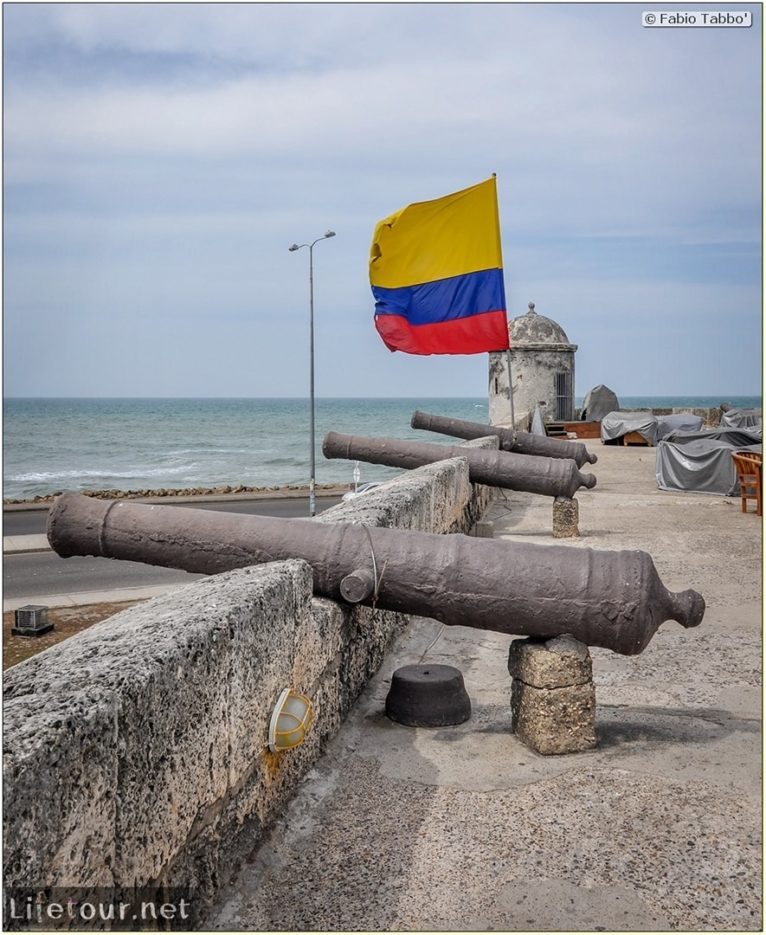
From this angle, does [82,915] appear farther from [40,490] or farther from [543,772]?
[40,490]

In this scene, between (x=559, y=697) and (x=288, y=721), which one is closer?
(x=288, y=721)

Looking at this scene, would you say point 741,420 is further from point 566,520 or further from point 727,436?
A: point 566,520

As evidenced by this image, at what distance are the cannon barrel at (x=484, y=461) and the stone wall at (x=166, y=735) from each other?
6.75m

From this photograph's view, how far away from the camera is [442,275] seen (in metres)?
11.9

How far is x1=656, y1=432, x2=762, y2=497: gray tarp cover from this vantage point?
16.0m

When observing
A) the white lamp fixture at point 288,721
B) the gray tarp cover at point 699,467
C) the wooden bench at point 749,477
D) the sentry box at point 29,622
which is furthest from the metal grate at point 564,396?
the white lamp fixture at point 288,721

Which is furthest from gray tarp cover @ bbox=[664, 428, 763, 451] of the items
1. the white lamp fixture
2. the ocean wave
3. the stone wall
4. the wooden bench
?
the ocean wave

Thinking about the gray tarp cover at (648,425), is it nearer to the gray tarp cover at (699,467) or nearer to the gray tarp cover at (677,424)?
the gray tarp cover at (677,424)

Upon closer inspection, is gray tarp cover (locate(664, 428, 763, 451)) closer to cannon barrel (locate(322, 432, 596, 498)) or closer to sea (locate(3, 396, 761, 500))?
cannon barrel (locate(322, 432, 596, 498))

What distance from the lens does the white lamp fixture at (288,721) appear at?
3711 mm

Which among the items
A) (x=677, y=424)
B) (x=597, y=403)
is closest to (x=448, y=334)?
(x=677, y=424)

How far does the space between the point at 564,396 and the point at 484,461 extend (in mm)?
23198

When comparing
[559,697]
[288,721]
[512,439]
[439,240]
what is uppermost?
[439,240]

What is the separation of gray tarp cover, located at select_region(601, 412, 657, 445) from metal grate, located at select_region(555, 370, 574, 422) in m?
3.94
